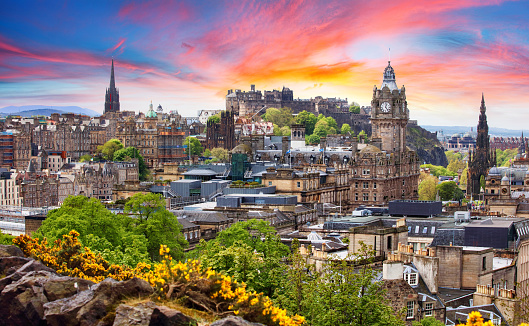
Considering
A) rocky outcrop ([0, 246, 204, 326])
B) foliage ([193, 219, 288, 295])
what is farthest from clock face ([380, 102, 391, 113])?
rocky outcrop ([0, 246, 204, 326])

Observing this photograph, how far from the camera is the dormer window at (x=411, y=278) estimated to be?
40.6 metres

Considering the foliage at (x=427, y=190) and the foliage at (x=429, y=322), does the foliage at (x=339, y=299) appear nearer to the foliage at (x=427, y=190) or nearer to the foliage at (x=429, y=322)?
the foliage at (x=429, y=322)

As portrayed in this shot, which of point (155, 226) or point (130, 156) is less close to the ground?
point (130, 156)

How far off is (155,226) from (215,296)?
35981 mm

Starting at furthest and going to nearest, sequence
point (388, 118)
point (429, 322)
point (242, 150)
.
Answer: point (388, 118) → point (242, 150) → point (429, 322)

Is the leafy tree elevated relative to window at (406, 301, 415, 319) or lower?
elevated

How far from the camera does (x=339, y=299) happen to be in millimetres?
31797

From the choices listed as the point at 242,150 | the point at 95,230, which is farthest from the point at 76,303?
the point at 242,150

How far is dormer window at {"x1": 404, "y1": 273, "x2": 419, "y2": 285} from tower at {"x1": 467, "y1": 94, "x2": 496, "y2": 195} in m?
118

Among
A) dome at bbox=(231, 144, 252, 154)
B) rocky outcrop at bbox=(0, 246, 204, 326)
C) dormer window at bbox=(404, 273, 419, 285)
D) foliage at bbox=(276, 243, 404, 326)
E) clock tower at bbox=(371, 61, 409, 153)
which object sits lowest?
dormer window at bbox=(404, 273, 419, 285)

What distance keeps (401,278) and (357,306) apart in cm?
743

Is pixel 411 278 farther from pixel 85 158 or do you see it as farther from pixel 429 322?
pixel 85 158

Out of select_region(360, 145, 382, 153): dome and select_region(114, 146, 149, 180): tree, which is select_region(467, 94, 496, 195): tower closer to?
select_region(360, 145, 382, 153): dome

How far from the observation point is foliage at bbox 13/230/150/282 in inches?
1177
